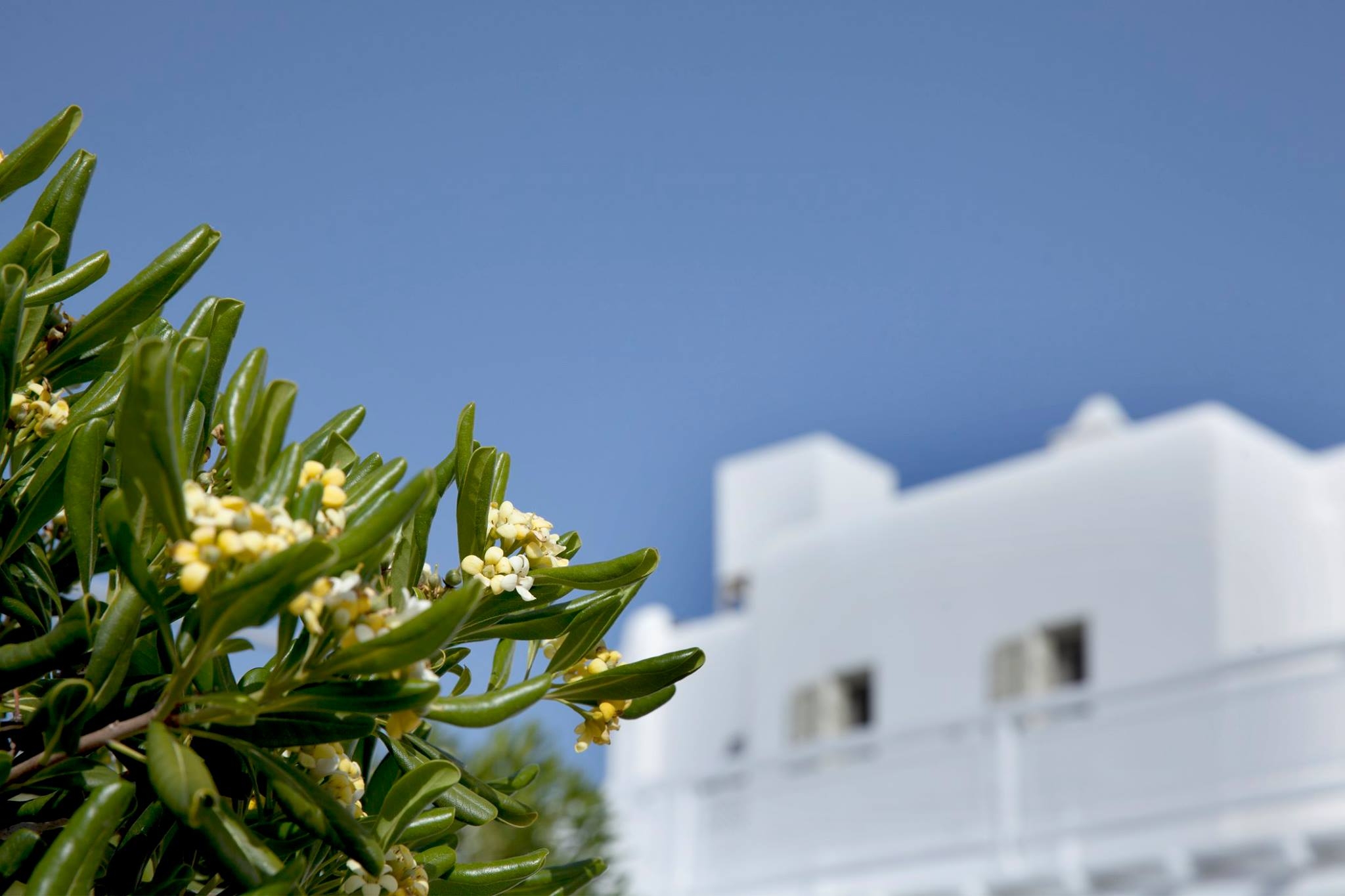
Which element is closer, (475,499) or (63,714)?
(63,714)

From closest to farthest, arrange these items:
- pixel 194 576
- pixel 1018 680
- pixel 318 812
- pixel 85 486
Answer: pixel 194 576 < pixel 318 812 < pixel 85 486 < pixel 1018 680

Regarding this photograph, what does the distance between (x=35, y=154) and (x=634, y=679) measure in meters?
0.77

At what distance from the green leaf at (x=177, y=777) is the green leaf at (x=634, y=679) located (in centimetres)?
41

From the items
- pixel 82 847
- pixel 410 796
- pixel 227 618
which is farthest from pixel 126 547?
pixel 410 796

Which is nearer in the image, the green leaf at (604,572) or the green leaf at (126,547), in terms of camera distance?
the green leaf at (126,547)

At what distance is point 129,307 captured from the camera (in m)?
1.57

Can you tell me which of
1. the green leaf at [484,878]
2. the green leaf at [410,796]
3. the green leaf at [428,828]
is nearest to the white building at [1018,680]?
the green leaf at [484,878]

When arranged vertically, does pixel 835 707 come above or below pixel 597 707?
above

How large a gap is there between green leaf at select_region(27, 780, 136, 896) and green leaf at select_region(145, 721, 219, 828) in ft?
0.11

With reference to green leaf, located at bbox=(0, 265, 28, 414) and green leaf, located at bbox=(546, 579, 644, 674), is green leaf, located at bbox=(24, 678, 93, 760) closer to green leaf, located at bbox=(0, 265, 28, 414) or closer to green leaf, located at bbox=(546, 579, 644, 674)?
green leaf, located at bbox=(0, 265, 28, 414)

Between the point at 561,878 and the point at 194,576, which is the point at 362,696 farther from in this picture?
the point at 561,878

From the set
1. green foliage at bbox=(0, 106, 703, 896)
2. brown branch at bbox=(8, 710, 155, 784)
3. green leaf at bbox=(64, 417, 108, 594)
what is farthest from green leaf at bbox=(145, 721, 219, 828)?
green leaf at bbox=(64, 417, 108, 594)

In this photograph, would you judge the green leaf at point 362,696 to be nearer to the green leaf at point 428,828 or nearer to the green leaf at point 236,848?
the green leaf at point 236,848

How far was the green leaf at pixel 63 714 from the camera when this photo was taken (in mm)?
1262
